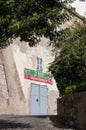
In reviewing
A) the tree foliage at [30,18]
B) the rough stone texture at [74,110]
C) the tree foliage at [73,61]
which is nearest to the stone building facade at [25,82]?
the tree foliage at [73,61]

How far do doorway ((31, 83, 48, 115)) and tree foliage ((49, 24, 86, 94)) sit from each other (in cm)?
978

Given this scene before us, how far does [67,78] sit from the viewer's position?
2162cm

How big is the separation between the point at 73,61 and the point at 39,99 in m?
14.3

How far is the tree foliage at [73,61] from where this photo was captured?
1832 centimetres

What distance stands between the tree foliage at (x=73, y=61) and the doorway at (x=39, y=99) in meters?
9.78

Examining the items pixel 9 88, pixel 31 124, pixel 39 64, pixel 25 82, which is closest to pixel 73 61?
pixel 31 124

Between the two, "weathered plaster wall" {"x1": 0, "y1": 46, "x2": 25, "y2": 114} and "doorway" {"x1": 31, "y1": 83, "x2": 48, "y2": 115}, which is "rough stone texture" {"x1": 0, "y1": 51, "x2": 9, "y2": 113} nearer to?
"weathered plaster wall" {"x1": 0, "y1": 46, "x2": 25, "y2": 114}

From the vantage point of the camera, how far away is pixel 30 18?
12344 mm

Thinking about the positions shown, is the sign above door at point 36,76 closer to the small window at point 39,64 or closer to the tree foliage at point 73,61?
the small window at point 39,64

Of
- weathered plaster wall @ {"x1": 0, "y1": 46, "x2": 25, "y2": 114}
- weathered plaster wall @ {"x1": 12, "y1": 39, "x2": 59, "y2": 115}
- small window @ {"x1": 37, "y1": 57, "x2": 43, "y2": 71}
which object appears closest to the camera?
weathered plaster wall @ {"x1": 0, "y1": 46, "x2": 25, "y2": 114}

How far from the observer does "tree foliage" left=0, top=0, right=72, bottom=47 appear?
11992 mm

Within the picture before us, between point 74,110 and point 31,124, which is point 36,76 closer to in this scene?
point 74,110

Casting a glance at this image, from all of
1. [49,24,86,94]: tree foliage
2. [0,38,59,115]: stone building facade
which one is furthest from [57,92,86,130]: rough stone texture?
[0,38,59,115]: stone building facade

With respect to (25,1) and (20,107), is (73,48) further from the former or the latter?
(20,107)
